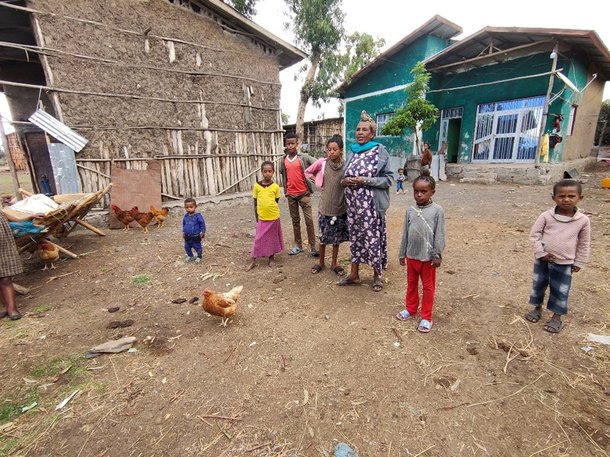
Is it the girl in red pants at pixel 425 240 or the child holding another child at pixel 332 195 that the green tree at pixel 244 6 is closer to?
the child holding another child at pixel 332 195

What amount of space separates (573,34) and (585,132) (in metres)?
A: 6.94

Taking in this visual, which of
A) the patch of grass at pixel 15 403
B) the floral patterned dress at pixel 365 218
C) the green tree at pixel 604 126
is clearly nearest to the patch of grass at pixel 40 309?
the patch of grass at pixel 15 403

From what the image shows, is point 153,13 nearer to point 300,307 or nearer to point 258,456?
point 300,307

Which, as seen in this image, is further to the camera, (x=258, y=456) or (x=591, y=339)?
(x=591, y=339)

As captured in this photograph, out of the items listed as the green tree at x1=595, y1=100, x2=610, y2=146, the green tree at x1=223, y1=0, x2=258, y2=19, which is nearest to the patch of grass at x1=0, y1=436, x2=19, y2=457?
the green tree at x1=223, y1=0, x2=258, y2=19

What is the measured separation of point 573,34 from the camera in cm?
881

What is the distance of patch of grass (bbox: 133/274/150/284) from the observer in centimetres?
408

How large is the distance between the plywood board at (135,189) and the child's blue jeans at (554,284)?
7000 millimetres

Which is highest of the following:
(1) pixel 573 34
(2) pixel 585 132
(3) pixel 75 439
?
(1) pixel 573 34

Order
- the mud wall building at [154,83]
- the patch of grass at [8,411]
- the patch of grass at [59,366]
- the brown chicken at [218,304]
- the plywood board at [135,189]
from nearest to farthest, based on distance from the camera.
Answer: the patch of grass at [8,411] → the patch of grass at [59,366] → the brown chicken at [218,304] → the mud wall building at [154,83] → the plywood board at [135,189]

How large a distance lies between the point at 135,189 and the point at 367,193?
5.98 meters

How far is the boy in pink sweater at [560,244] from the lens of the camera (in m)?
2.46

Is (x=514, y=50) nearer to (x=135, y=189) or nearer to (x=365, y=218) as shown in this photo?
(x=365, y=218)

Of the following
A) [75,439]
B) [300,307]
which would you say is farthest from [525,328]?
[75,439]
